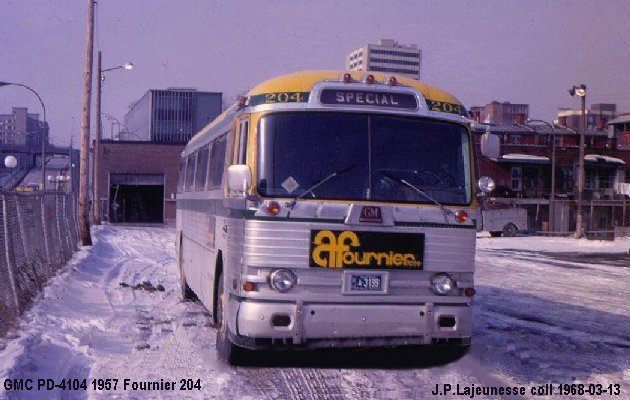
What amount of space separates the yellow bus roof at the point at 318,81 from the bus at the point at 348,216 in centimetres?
2

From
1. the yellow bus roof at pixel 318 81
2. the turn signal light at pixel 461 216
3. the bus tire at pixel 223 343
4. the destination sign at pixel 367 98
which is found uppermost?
the yellow bus roof at pixel 318 81

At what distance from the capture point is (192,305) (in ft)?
45.4

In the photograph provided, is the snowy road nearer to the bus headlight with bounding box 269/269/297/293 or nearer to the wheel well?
the wheel well

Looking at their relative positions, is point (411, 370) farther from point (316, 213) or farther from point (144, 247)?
point (144, 247)

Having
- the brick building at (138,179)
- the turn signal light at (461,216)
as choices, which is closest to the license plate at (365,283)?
the turn signal light at (461,216)

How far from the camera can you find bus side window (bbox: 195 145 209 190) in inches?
455

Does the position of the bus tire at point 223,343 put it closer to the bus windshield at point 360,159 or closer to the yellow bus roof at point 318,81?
the bus windshield at point 360,159

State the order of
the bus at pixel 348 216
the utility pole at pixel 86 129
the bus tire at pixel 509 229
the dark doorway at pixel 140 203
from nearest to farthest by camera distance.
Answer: the bus at pixel 348 216, the utility pole at pixel 86 129, the bus tire at pixel 509 229, the dark doorway at pixel 140 203

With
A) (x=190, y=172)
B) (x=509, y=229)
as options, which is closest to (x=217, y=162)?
(x=190, y=172)

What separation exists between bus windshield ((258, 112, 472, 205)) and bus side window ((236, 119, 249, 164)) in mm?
270

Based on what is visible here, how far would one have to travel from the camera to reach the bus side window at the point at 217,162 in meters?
9.61

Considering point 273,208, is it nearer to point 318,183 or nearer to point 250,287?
point 318,183

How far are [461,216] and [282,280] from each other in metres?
1.99

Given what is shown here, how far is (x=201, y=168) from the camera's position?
39.9ft
